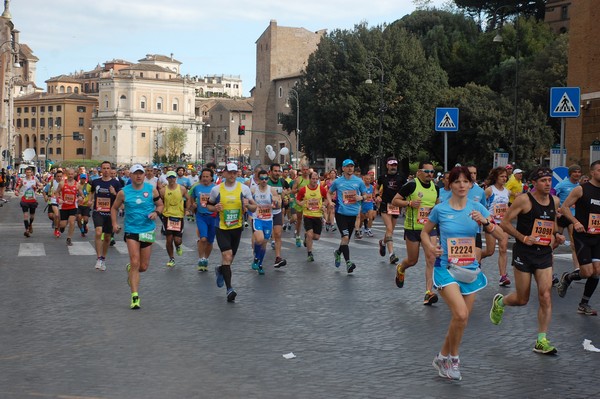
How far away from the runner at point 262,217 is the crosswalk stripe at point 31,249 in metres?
5.97

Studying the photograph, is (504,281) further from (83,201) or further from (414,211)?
(83,201)

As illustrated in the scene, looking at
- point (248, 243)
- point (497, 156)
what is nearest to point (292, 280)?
point (248, 243)

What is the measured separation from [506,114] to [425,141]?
228 inches

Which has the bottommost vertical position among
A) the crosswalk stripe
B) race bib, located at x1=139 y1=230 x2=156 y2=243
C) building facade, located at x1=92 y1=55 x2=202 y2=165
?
the crosswalk stripe

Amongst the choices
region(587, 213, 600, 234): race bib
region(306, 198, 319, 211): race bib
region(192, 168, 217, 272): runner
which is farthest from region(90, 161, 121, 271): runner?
region(587, 213, 600, 234): race bib

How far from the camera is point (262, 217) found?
1559 centimetres

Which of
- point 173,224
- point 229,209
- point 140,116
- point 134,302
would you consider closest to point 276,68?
point 140,116

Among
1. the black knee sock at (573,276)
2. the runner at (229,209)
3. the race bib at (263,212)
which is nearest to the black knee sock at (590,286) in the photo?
the black knee sock at (573,276)

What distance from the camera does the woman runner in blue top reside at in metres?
7.64

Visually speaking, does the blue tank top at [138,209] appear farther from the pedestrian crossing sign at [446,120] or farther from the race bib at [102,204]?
the pedestrian crossing sign at [446,120]

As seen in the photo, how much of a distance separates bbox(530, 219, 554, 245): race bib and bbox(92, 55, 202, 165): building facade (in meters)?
151

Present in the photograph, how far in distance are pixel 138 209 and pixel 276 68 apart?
359 feet

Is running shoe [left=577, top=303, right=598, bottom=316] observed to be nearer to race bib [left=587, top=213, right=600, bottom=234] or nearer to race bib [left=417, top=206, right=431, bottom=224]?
race bib [left=587, top=213, right=600, bottom=234]

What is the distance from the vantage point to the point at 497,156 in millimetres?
33312
